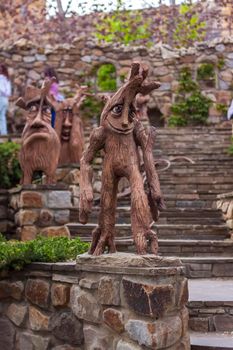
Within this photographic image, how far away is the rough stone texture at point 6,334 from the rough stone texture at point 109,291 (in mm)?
1220

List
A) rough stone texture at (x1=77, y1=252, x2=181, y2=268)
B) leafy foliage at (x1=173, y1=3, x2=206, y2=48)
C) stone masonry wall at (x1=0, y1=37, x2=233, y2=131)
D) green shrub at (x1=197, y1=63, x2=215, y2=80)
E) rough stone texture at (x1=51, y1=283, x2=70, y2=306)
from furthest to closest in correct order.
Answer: leafy foliage at (x1=173, y1=3, x2=206, y2=48), green shrub at (x1=197, y1=63, x2=215, y2=80), stone masonry wall at (x1=0, y1=37, x2=233, y2=131), rough stone texture at (x1=51, y1=283, x2=70, y2=306), rough stone texture at (x1=77, y1=252, x2=181, y2=268)

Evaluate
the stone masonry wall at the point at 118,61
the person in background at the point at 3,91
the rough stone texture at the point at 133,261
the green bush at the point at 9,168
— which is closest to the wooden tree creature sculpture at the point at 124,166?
the rough stone texture at the point at 133,261

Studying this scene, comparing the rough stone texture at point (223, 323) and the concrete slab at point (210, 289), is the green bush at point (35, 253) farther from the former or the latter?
the rough stone texture at point (223, 323)

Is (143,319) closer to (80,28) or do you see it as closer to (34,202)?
(34,202)

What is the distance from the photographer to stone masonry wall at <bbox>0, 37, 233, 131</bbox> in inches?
669

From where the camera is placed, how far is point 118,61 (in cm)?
1747

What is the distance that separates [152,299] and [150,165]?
3.32 feet

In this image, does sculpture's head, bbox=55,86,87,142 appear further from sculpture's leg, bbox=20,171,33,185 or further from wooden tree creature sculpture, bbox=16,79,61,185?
sculpture's leg, bbox=20,171,33,185

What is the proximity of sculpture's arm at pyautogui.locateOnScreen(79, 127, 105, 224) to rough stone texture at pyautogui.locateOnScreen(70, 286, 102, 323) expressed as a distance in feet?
1.69

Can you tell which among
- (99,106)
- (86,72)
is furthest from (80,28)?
(99,106)

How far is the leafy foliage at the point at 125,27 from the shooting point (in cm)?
2128

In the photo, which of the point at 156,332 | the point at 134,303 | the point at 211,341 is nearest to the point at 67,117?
the point at 211,341

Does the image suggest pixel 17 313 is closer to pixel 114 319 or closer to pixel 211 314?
pixel 114 319

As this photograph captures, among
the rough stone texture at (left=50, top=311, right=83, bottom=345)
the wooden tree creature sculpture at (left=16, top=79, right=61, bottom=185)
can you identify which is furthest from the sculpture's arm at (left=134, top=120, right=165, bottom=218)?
Answer: the wooden tree creature sculpture at (left=16, top=79, right=61, bottom=185)
